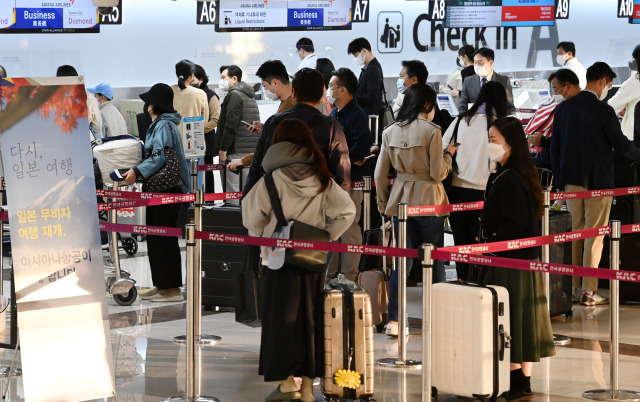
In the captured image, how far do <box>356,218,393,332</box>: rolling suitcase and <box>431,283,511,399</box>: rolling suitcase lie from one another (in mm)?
1446

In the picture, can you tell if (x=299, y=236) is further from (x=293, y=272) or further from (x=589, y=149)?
(x=589, y=149)

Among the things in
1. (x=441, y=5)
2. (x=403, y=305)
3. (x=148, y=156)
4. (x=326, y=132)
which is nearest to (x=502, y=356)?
(x=403, y=305)

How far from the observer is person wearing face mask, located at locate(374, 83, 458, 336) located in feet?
24.0

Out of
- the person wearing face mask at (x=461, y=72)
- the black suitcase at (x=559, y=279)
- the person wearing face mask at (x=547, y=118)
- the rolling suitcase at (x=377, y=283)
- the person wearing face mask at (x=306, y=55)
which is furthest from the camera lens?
the person wearing face mask at (x=461, y=72)

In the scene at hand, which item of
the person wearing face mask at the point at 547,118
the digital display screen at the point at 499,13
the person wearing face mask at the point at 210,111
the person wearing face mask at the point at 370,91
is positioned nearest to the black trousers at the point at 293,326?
the person wearing face mask at the point at 547,118

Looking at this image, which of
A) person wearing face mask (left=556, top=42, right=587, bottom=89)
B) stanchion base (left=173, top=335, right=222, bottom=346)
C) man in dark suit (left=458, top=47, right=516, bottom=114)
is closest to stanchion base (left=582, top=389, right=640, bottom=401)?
stanchion base (left=173, top=335, right=222, bottom=346)

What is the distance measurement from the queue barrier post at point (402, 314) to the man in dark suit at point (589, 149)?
225 cm

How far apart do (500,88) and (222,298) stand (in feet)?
8.62

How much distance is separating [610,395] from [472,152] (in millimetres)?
2381

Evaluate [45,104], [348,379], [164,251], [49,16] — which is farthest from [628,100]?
[49,16]

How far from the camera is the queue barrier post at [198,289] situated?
257 inches

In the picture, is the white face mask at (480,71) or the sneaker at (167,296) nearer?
the sneaker at (167,296)

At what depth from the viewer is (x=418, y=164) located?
7.36 metres

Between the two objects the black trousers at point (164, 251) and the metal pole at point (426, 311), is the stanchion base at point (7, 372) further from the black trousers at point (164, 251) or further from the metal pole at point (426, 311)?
the metal pole at point (426, 311)
